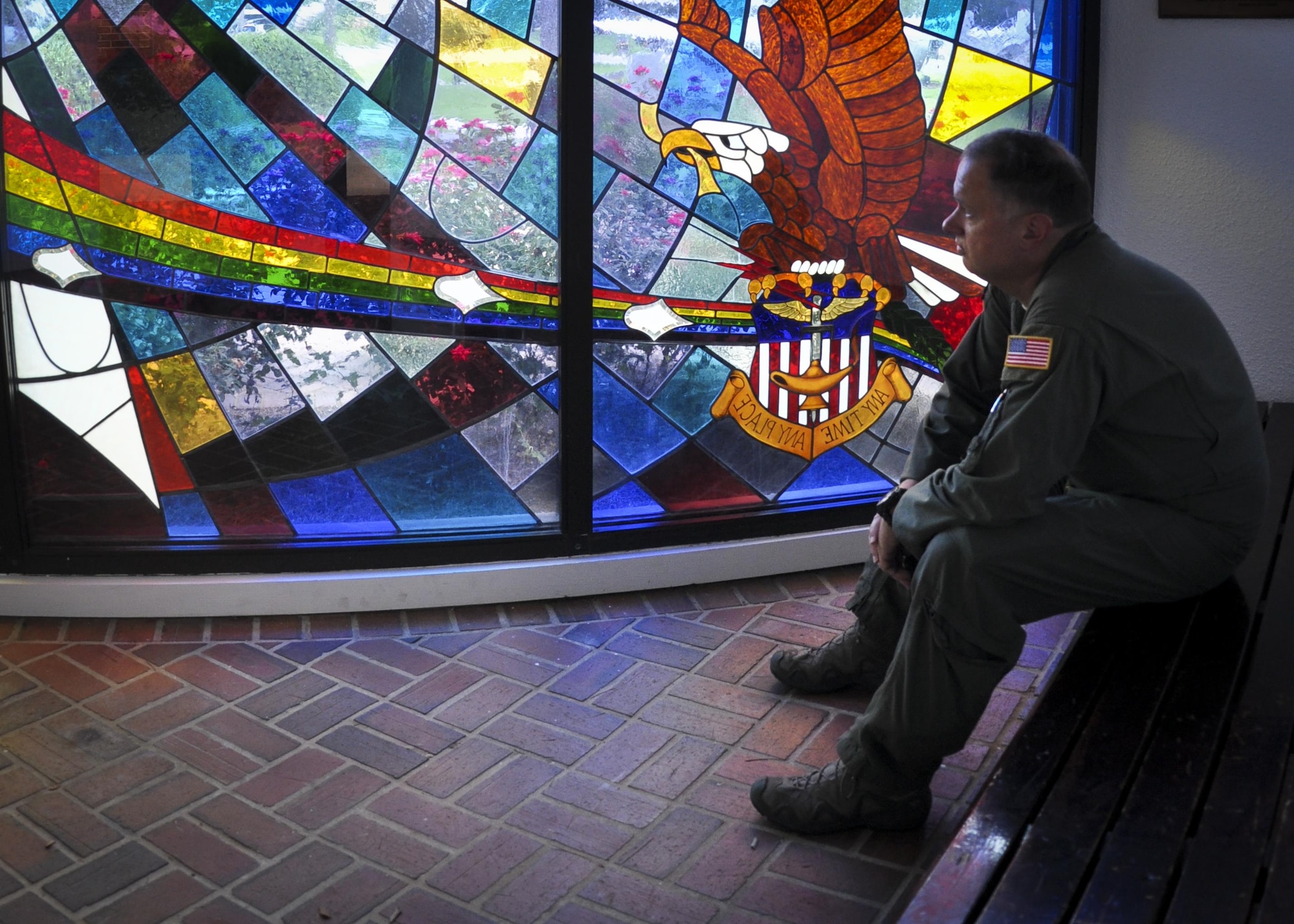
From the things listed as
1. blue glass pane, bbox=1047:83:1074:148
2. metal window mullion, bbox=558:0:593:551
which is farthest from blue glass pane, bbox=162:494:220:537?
blue glass pane, bbox=1047:83:1074:148

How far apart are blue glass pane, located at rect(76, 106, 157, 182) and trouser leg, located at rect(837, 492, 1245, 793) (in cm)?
268

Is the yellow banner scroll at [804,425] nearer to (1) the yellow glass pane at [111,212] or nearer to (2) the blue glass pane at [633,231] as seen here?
(2) the blue glass pane at [633,231]

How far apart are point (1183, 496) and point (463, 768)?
5.95 feet

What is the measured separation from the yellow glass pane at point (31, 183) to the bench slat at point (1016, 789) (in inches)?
125

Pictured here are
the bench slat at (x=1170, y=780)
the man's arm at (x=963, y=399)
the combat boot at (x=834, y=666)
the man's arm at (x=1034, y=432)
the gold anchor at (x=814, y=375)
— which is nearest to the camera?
the bench slat at (x=1170, y=780)

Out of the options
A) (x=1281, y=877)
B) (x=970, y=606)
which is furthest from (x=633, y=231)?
(x=1281, y=877)

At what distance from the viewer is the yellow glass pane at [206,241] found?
3.60m

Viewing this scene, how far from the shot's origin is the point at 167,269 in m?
3.63

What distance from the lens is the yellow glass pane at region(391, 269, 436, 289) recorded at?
3.74m

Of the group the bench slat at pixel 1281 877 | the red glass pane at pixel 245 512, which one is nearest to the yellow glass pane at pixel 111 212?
the red glass pane at pixel 245 512

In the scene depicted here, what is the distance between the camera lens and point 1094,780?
188 cm

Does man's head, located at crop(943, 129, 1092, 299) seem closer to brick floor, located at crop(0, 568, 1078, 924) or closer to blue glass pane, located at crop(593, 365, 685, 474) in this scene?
brick floor, located at crop(0, 568, 1078, 924)

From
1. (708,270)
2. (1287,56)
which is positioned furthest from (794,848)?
(1287,56)

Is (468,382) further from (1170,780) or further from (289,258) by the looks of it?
(1170,780)
